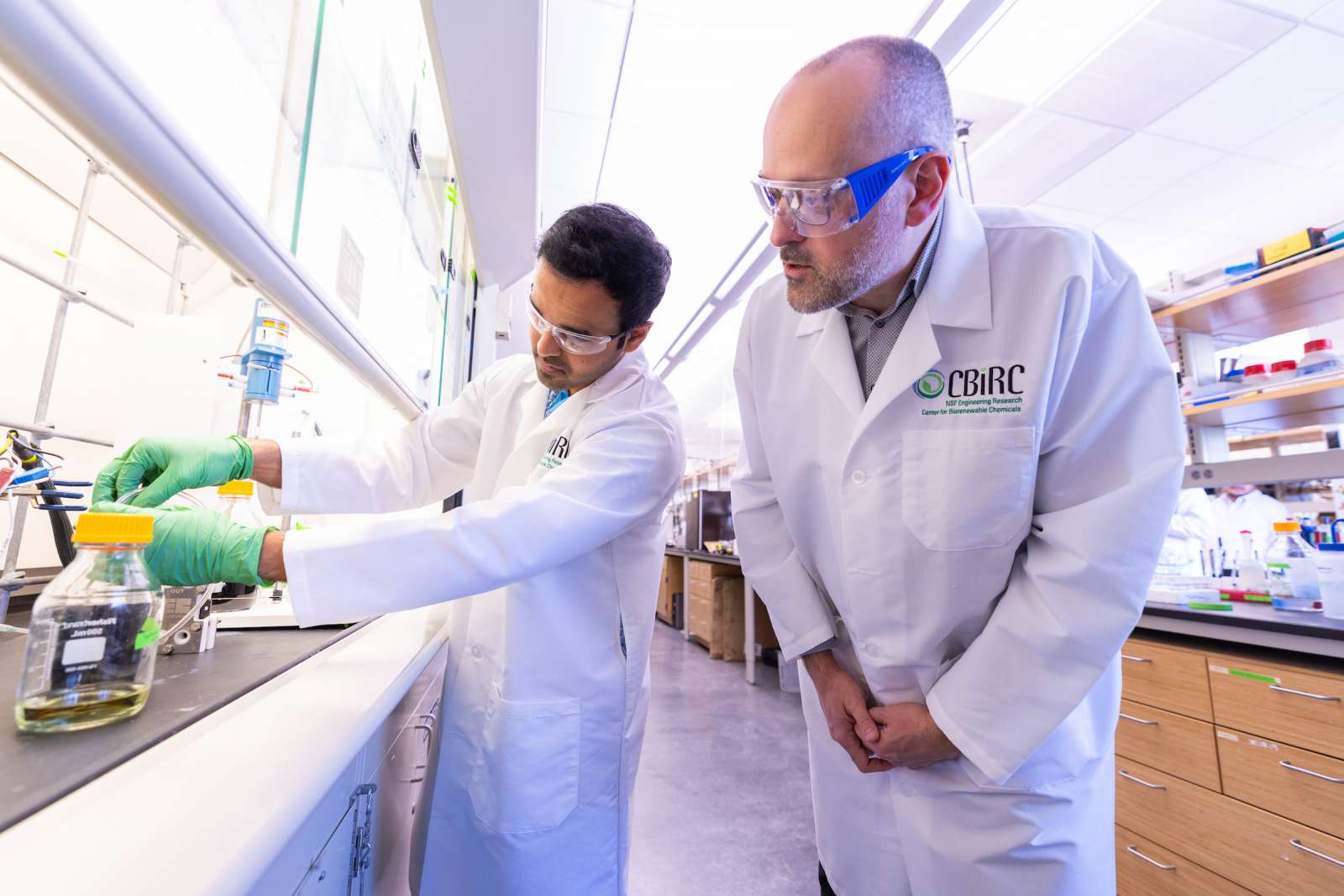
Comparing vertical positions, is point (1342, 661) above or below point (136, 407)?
below

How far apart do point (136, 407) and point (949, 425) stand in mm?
1356

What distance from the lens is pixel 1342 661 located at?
4.17 ft

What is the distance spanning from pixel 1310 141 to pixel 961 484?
166 inches

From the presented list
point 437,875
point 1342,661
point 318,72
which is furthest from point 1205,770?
point 318,72

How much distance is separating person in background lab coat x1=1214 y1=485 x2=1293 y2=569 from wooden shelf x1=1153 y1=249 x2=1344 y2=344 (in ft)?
4.27

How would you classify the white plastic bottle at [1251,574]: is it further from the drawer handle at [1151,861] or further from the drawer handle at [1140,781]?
the drawer handle at [1151,861]

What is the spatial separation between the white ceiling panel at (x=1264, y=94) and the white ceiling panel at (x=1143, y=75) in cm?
10

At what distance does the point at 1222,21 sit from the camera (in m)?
2.46

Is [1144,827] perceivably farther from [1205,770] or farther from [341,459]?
[341,459]

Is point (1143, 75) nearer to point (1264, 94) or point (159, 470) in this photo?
point (1264, 94)

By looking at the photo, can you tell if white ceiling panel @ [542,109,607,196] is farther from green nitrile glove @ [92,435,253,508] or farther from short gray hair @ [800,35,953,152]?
green nitrile glove @ [92,435,253,508]

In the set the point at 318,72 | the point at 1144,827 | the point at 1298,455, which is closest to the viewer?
the point at 318,72

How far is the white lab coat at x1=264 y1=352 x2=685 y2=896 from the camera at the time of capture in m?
0.84

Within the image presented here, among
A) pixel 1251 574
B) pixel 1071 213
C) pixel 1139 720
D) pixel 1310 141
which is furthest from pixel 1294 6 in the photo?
pixel 1139 720
